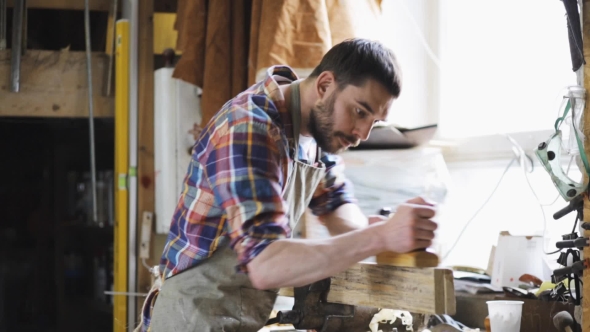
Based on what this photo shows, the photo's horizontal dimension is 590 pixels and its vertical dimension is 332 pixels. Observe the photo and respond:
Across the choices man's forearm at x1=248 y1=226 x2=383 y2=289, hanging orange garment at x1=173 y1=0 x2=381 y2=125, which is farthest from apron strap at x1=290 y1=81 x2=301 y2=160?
hanging orange garment at x1=173 y1=0 x2=381 y2=125

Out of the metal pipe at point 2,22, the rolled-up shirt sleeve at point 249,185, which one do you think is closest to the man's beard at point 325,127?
the rolled-up shirt sleeve at point 249,185

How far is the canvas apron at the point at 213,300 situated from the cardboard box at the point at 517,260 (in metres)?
0.84

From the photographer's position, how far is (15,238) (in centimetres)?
456

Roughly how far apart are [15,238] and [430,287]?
143 inches

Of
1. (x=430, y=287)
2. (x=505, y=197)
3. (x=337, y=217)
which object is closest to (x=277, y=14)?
(x=337, y=217)

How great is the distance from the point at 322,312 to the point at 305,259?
28 centimetres

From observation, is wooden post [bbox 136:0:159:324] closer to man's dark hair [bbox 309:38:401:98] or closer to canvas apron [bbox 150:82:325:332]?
canvas apron [bbox 150:82:325:332]

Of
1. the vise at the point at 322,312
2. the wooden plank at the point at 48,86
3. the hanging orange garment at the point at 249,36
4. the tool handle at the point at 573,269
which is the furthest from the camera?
the wooden plank at the point at 48,86

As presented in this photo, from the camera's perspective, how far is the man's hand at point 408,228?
4.86 ft

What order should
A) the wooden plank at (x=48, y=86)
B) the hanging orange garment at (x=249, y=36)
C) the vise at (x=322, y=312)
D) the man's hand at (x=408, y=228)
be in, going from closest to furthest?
the man's hand at (x=408, y=228) → the vise at (x=322, y=312) → the hanging orange garment at (x=249, y=36) → the wooden plank at (x=48, y=86)

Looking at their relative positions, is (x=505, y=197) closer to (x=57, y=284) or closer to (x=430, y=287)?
(x=430, y=287)

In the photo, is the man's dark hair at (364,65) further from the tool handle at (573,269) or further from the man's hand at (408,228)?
the tool handle at (573,269)

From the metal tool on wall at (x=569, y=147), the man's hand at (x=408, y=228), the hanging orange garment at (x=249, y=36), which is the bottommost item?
the man's hand at (x=408, y=228)

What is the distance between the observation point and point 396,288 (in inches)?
62.1
